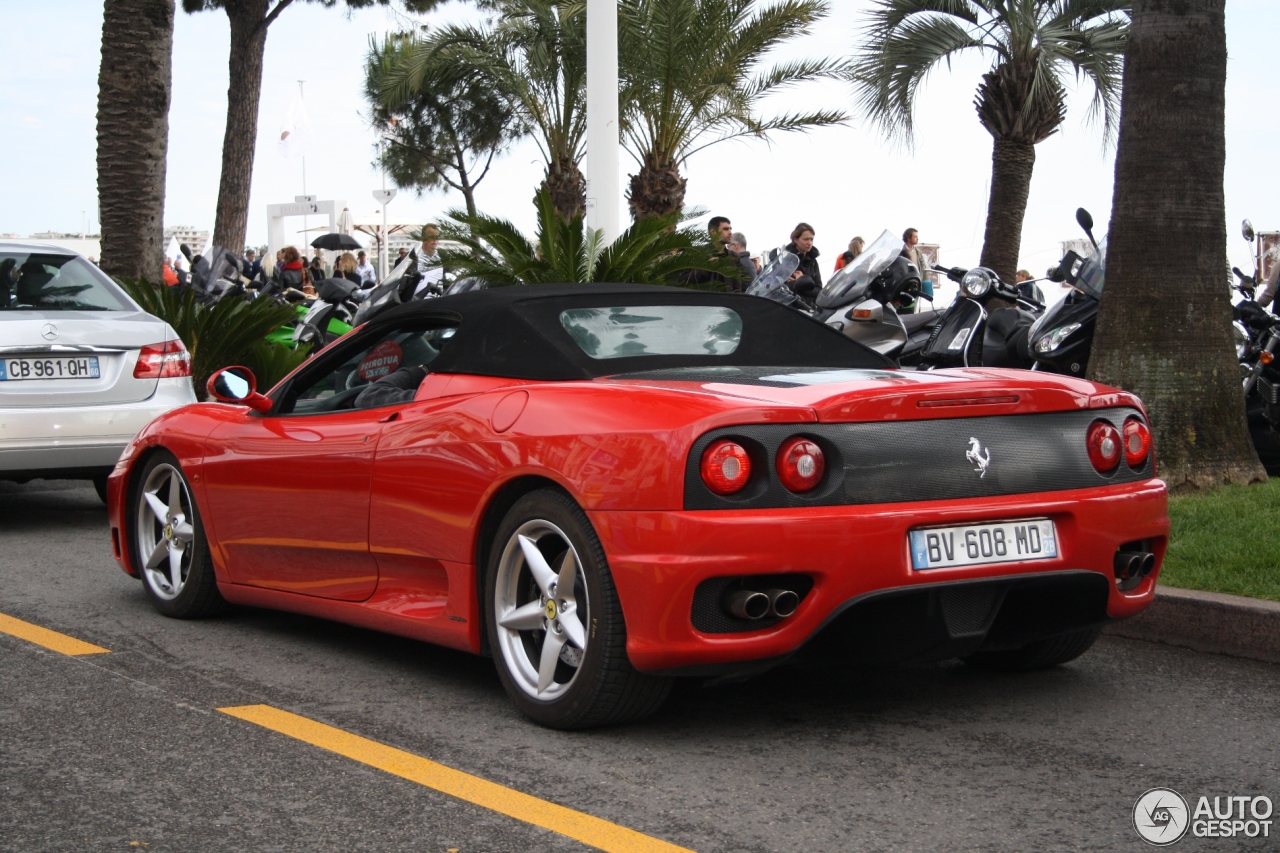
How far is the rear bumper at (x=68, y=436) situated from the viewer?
817 centimetres

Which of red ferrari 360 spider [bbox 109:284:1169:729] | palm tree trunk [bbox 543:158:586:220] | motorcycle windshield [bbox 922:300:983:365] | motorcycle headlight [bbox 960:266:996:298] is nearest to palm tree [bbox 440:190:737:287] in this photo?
motorcycle windshield [bbox 922:300:983:365]

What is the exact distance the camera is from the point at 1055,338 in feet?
30.0

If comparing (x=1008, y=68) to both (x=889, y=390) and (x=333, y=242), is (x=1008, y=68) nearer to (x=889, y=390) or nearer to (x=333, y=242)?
(x=333, y=242)

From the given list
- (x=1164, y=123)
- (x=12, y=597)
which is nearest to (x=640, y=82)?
(x=1164, y=123)

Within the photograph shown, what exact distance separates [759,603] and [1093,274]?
592 centimetres

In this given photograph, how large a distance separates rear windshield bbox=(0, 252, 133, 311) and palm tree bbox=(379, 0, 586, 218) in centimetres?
1628

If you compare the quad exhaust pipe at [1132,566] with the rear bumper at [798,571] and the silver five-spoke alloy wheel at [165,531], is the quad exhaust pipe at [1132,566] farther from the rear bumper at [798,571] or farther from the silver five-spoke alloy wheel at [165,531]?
the silver five-spoke alloy wheel at [165,531]

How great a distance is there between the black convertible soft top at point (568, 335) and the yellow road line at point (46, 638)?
1509mm

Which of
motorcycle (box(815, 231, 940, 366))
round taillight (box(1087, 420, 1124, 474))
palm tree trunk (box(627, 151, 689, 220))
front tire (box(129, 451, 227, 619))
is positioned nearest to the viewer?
round taillight (box(1087, 420, 1124, 474))

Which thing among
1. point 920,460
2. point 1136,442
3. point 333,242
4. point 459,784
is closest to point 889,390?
point 920,460

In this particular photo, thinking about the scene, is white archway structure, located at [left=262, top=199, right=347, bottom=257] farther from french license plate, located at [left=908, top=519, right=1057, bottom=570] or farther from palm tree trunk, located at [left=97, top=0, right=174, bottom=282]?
french license plate, located at [left=908, top=519, right=1057, bottom=570]

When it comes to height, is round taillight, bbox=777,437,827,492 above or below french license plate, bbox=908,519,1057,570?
above

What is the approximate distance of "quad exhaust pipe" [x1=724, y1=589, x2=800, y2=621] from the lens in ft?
12.6

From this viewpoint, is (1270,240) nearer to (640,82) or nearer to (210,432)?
(640,82)
